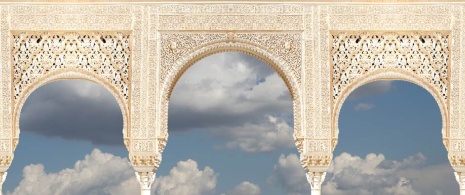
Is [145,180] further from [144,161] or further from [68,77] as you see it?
[68,77]

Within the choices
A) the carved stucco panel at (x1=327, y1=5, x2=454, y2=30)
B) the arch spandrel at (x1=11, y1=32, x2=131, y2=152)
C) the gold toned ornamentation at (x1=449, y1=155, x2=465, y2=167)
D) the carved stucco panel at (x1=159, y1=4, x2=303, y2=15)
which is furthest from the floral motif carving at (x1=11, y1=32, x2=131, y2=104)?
the gold toned ornamentation at (x1=449, y1=155, x2=465, y2=167)

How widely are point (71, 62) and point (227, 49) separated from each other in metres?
1.52

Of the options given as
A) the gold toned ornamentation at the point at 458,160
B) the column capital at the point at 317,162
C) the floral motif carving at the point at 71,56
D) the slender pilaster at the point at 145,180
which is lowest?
the slender pilaster at the point at 145,180

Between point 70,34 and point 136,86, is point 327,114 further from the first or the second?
point 70,34

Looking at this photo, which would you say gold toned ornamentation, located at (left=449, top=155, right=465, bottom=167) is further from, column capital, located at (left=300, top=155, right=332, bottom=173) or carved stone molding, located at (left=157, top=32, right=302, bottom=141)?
carved stone molding, located at (left=157, top=32, right=302, bottom=141)

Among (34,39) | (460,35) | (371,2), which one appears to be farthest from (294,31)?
(34,39)

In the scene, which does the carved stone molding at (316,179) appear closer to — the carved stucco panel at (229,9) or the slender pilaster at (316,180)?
the slender pilaster at (316,180)

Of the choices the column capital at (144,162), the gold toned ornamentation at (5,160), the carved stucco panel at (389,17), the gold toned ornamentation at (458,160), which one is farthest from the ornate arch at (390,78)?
the gold toned ornamentation at (5,160)

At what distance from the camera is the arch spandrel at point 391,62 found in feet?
32.6

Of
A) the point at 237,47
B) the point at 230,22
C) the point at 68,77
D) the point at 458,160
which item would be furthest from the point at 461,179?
the point at 68,77

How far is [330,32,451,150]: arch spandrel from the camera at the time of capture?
9938 millimetres

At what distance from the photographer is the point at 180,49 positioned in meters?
9.91

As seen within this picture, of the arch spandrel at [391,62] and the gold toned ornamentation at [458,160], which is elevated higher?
the arch spandrel at [391,62]

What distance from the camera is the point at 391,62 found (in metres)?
9.96
